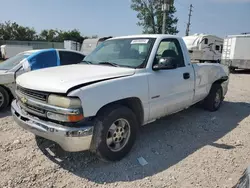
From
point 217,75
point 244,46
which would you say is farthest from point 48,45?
point 217,75

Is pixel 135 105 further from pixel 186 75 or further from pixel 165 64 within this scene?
pixel 186 75

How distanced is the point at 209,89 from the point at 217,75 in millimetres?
507

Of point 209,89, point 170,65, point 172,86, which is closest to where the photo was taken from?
point 170,65

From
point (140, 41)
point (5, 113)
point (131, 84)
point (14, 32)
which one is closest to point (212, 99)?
point (140, 41)

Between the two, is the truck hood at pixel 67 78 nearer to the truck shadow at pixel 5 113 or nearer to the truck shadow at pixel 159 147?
the truck shadow at pixel 159 147

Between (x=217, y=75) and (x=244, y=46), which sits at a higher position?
(x=244, y=46)

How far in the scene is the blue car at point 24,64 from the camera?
557cm

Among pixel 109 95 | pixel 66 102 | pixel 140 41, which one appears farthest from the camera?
pixel 140 41

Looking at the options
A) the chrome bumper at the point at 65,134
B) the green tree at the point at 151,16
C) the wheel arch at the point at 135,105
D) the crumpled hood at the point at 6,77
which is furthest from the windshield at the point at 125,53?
the green tree at the point at 151,16

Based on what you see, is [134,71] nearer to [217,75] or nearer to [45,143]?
[45,143]

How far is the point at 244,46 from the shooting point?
16344mm

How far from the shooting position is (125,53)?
3.93 meters

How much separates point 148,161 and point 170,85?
1381 mm

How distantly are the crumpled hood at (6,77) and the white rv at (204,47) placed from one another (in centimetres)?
1641
